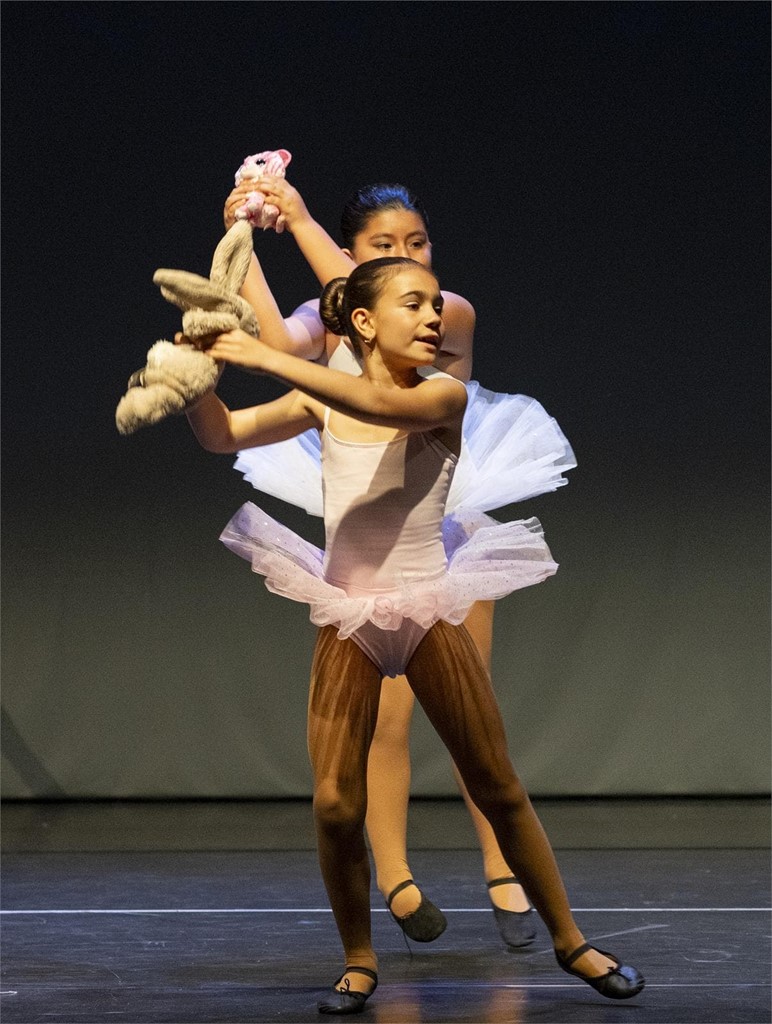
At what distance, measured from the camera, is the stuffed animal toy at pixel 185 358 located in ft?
5.96

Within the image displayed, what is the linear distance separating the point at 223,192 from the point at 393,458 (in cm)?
257

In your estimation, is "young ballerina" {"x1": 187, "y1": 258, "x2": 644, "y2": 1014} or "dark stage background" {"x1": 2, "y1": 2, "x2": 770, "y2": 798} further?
"dark stage background" {"x1": 2, "y1": 2, "x2": 770, "y2": 798}

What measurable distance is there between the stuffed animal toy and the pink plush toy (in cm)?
37

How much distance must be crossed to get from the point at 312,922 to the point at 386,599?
93cm

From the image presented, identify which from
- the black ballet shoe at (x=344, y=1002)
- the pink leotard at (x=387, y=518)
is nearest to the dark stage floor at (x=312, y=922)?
the black ballet shoe at (x=344, y=1002)

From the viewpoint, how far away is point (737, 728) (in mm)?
4406

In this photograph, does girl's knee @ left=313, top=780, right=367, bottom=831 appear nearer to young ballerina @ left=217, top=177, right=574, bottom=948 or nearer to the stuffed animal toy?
young ballerina @ left=217, top=177, right=574, bottom=948

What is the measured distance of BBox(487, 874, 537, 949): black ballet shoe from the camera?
2436 mm

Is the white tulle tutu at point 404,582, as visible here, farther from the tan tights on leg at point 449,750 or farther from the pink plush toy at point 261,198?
the pink plush toy at point 261,198

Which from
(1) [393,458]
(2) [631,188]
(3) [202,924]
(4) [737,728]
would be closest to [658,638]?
(4) [737,728]

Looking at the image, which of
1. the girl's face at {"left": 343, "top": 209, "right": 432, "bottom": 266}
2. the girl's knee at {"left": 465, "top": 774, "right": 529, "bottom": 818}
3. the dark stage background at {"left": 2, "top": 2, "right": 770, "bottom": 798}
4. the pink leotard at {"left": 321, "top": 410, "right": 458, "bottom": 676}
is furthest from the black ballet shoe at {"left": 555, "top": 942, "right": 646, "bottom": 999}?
the dark stage background at {"left": 2, "top": 2, "right": 770, "bottom": 798}

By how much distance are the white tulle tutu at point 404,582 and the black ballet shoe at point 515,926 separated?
2.12 ft

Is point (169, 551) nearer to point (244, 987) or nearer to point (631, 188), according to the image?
point (631, 188)

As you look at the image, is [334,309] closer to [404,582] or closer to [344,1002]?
[404,582]
